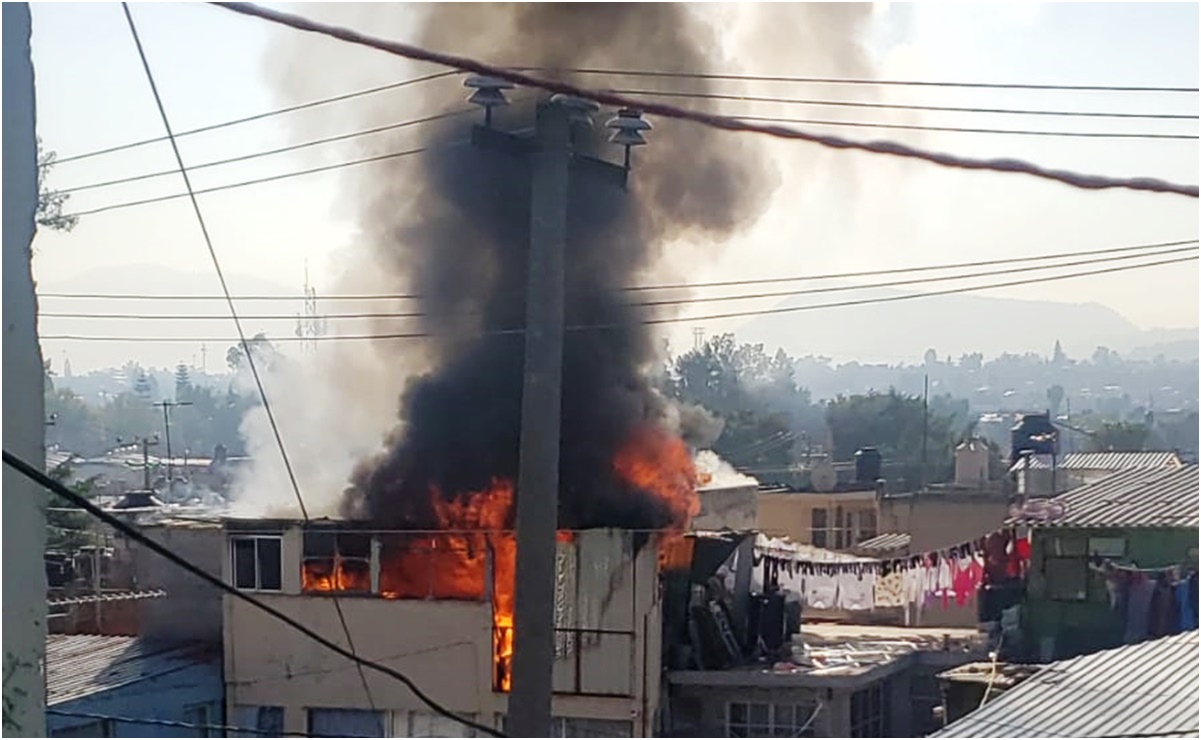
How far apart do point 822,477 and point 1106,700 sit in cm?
80

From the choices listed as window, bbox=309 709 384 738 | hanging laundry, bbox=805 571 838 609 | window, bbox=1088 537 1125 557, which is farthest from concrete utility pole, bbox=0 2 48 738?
window, bbox=1088 537 1125 557

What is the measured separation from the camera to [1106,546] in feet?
9.44

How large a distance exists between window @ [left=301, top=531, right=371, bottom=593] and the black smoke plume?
0.08 meters

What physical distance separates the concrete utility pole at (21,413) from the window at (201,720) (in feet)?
2.45

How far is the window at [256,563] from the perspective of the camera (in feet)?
9.62

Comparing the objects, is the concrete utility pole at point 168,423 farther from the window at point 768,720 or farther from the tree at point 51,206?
the window at point 768,720

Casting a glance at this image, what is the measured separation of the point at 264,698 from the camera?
298 centimetres

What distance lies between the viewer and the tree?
115 inches

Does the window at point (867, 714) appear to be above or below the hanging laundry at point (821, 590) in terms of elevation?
below

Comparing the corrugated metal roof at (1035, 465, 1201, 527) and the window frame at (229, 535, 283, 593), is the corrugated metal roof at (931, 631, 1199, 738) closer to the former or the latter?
the corrugated metal roof at (1035, 465, 1201, 527)

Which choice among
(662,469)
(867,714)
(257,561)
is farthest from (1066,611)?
(257,561)

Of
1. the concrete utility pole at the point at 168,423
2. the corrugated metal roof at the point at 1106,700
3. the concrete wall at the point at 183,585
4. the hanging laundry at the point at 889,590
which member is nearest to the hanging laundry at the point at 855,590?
the hanging laundry at the point at 889,590

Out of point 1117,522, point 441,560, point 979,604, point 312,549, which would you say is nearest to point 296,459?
point 312,549

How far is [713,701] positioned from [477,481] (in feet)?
2.59
